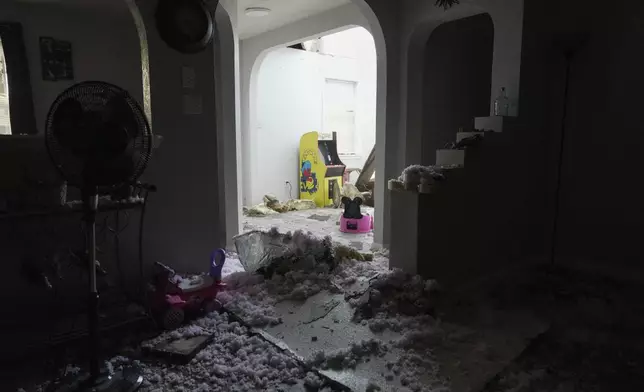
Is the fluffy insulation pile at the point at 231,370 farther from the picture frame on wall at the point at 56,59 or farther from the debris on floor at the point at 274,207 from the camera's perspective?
the debris on floor at the point at 274,207

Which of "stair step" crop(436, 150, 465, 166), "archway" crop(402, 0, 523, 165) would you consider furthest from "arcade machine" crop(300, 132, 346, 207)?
"stair step" crop(436, 150, 465, 166)

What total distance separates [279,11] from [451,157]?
3.26 metres

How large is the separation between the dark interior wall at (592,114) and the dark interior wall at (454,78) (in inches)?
43.7

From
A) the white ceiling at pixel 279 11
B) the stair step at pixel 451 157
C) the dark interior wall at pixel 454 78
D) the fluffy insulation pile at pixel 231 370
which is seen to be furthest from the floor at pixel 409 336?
the white ceiling at pixel 279 11

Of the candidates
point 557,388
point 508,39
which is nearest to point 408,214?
point 557,388

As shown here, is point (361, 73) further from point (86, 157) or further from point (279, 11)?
point (86, 157)

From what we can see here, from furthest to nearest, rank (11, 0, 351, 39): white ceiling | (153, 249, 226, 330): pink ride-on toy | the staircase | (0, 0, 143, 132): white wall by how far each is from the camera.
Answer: (11, 0, 351, 39): white ceiling < (0, 0, 143, 132): white wall < the staircase < (153, 249, 226, 330): pink ride-on toy

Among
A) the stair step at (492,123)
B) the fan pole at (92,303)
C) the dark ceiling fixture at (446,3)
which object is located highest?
the dark ceiling fixture at (446,3)

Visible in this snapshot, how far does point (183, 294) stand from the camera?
2.43m

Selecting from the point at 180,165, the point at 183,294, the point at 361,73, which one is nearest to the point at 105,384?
the point at 183,294

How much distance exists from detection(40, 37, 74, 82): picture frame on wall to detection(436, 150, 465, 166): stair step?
3.09m

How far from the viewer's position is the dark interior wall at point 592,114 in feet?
10.4

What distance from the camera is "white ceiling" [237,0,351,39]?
474cm

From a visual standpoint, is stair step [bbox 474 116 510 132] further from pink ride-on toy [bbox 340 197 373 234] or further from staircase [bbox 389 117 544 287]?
pink ride-on toy [bbox 340 197 373 234]
